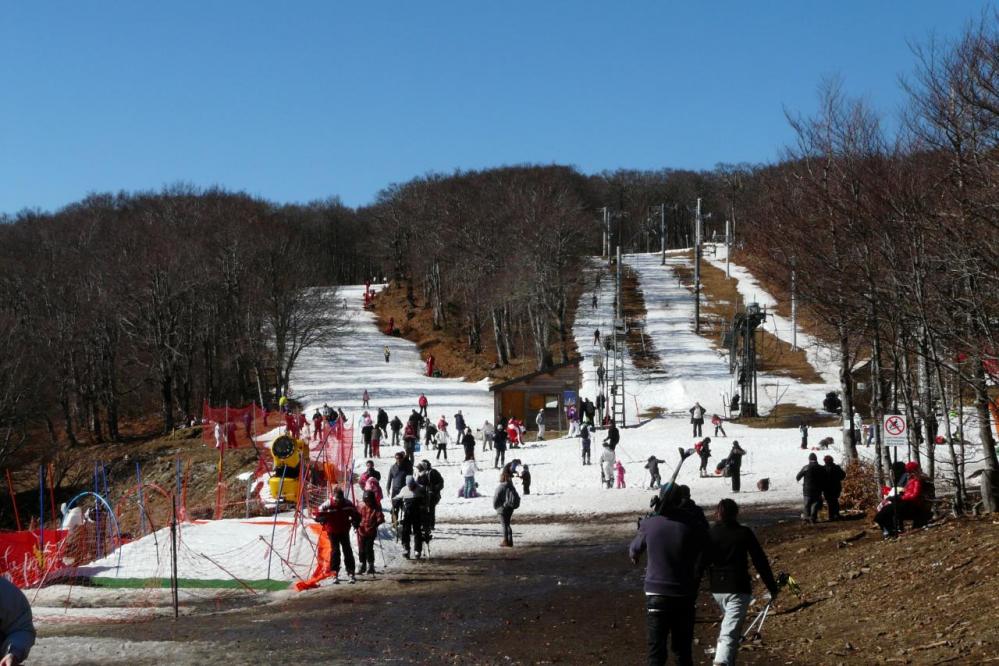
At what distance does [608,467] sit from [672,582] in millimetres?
21149

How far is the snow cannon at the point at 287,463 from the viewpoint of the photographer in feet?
87.4

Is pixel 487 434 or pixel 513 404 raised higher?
pixel 513 404

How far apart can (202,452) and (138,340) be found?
1319 cm

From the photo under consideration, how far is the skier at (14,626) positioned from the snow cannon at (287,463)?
825 inches

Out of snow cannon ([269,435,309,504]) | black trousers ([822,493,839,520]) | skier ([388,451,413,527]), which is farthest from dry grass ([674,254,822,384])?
skier ([388,451,413,527])

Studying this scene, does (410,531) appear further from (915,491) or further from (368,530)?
(915,491)

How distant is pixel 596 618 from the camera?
42.6ft

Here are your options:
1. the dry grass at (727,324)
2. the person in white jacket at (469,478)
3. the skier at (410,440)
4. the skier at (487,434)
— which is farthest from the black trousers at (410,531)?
the dry grass at (727,324)

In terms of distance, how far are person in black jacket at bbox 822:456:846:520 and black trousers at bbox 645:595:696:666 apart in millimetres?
12214

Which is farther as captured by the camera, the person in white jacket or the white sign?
the person in white jacket

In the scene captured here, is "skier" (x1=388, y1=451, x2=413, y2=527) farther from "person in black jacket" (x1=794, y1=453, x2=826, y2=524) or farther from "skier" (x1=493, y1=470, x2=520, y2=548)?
"person in black jacket" (x1=794, y1=453, x2=826, y2=524)

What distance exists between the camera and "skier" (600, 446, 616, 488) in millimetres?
29172

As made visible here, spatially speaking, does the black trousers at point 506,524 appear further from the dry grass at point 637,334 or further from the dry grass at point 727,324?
the dry grass at point 637,334

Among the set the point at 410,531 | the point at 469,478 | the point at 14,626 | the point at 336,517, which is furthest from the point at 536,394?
the point at 14,626
